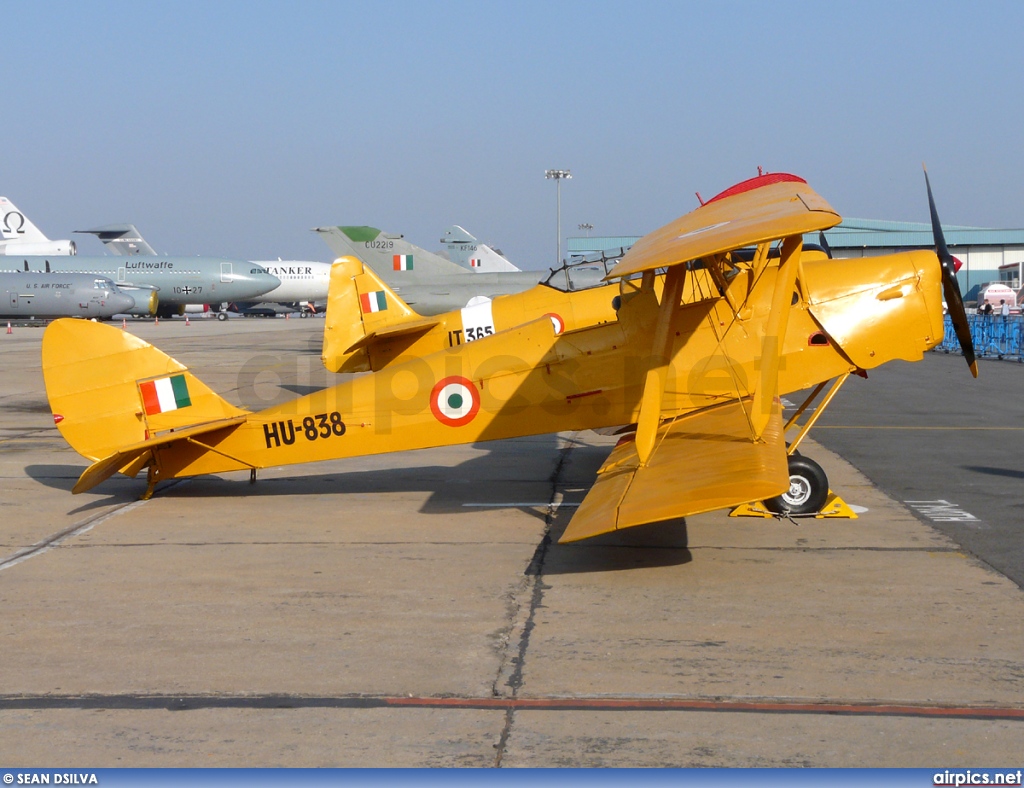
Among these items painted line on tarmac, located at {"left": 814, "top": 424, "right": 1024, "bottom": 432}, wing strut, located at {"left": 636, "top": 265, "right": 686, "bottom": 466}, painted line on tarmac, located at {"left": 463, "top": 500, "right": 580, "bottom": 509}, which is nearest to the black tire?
wing strut, located at {"left": 636, "top": 265, "right": 686, "bottom": 466}

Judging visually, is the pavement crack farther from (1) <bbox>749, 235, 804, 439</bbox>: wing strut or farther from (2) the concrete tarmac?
(1) <bbox>749, 235, 804, 439</bbox>: wing strut

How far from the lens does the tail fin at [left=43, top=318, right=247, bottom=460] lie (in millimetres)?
8656

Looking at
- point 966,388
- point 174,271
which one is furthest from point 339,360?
point 174,271

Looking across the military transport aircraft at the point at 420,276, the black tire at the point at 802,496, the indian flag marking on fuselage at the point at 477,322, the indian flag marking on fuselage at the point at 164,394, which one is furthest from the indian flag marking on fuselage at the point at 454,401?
the military transport aircraft at the point at 420,276

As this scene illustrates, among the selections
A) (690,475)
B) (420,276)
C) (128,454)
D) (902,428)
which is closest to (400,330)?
(128,454)

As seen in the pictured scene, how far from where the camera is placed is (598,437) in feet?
44.5

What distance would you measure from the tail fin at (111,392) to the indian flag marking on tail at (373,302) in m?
6.84

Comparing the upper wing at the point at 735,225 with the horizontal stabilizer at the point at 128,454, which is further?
the horizontal stabilizer at the point at 128,454

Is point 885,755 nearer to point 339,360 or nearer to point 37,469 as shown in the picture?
point 37,469

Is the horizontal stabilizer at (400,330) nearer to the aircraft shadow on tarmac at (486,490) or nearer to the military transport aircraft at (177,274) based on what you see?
the aircraft shadow on tarmac at (486,490)

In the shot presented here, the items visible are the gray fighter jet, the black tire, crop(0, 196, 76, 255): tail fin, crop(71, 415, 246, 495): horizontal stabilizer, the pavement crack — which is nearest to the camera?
the pavement crack

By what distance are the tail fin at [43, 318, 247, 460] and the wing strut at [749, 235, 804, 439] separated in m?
4.53

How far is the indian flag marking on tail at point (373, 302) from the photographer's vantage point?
15.6 meters

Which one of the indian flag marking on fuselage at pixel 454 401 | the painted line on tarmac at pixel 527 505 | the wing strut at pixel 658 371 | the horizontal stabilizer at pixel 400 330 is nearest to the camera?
the wing strut at pixel 658 371
